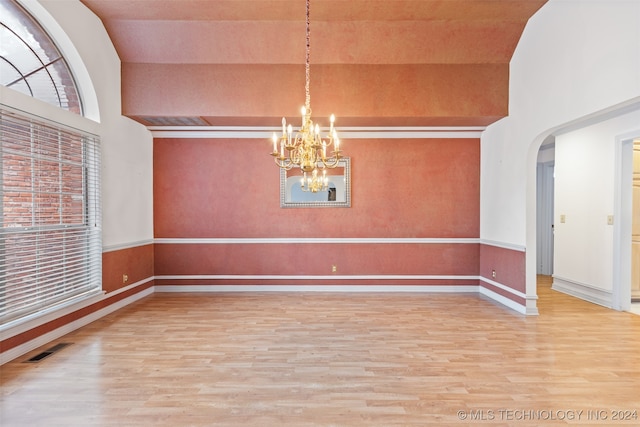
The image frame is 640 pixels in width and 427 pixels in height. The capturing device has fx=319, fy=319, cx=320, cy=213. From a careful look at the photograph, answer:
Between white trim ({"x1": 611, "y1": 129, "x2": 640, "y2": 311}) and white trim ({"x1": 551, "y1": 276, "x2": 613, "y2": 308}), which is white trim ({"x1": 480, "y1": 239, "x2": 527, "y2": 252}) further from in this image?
white trim ({"x1": 551, "y1": 276, "x2": 613, "y2": 308})

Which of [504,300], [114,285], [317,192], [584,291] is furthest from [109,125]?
[584,291]

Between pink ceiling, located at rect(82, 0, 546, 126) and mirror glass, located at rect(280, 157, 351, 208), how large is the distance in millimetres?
1015

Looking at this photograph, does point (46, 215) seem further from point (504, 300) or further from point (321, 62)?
point (504, 300)

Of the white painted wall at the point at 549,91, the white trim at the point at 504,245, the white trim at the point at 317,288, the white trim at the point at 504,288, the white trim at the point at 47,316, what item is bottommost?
the white trim at the point at 317,288

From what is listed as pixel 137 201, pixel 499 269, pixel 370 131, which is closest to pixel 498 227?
pixel 499 269

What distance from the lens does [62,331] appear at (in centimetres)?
344

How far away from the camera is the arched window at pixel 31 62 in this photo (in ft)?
9.63

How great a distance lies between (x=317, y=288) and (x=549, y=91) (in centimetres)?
410

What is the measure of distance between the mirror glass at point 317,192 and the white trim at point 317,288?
1.36 meters

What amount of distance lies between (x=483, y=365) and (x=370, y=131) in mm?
3639

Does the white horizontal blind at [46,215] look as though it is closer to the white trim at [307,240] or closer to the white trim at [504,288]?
the white trim at [307,240]

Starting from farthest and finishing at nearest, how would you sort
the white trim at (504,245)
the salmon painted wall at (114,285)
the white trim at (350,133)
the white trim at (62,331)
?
the white trim at (350,133)
the white trim at (504,245)
the salmon painted wall at (114,285)
the white trim at (62,331)

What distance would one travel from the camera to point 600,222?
4617mm

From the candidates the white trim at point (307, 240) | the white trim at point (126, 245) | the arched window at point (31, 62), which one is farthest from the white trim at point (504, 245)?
the arched window at point (31, 62)
